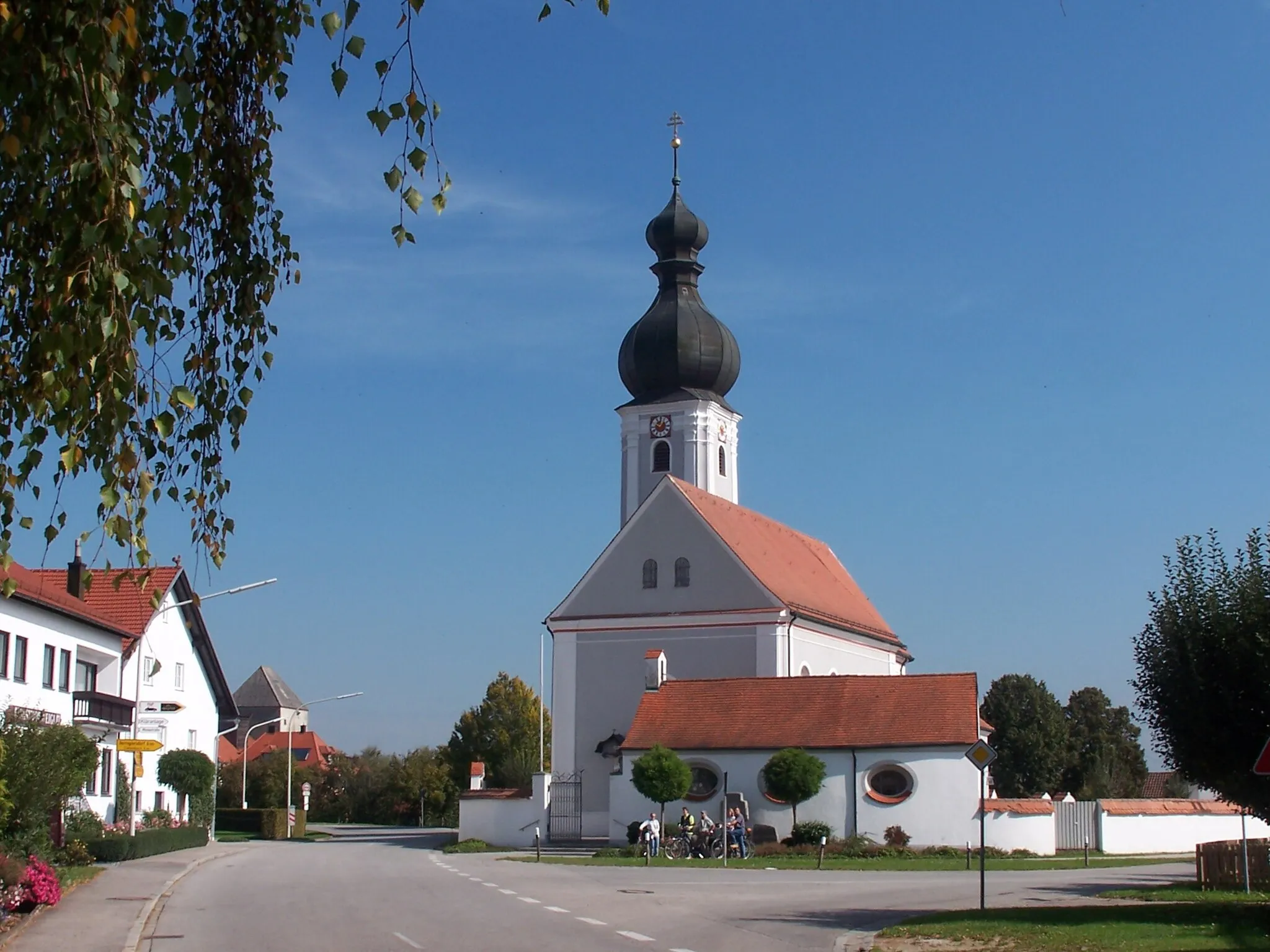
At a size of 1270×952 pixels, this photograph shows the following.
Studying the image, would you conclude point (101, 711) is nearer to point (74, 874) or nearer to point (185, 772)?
point (185, 772)

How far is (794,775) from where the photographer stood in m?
39.9

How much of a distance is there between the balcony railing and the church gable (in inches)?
610

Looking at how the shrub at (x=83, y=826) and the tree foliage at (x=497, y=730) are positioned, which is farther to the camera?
the tree foliage at (x=497, y=730)

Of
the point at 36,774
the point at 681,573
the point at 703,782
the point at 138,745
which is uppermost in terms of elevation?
the point at 681,573

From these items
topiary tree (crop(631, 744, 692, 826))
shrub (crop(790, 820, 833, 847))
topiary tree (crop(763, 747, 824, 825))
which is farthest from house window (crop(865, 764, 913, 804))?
topiary tree (crop(631, 744, 692, 826))

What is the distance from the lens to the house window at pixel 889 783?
40375 mm

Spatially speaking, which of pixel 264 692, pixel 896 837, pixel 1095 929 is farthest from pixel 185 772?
pixel 264 692

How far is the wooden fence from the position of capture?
26.4 metres

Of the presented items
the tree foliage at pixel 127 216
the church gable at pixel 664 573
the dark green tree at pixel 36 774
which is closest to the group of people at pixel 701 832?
the church gable at pixel 664 573

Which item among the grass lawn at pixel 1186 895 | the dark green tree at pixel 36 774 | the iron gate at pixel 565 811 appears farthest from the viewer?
the iron gate at pixel 565 811

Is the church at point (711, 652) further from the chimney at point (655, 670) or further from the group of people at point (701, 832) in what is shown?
the group of people at point (701, 832)

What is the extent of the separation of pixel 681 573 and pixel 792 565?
7.72 metres

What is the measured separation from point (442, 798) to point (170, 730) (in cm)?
3384

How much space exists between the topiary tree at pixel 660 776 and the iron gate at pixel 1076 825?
38.4 ft
